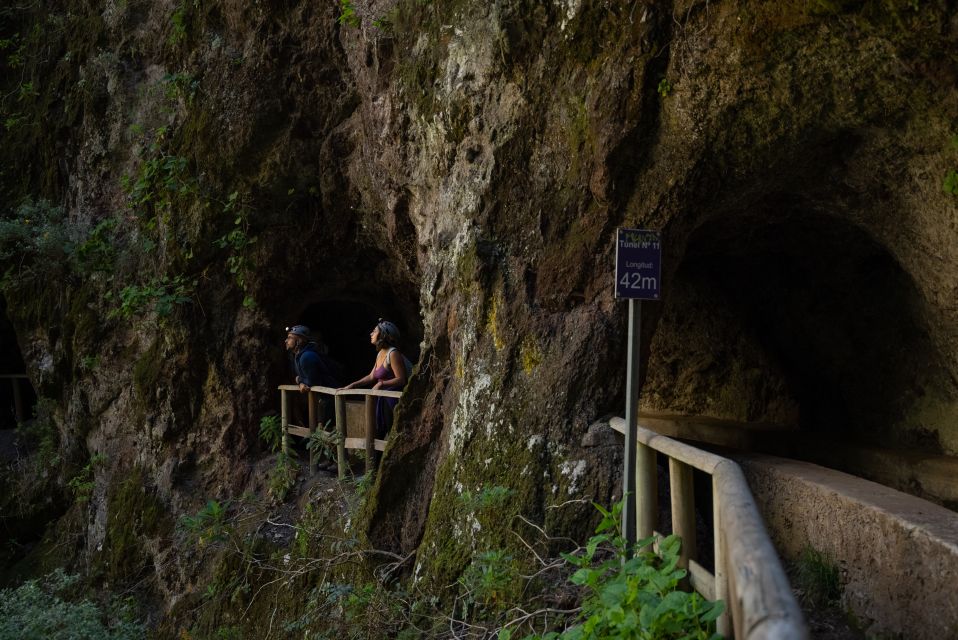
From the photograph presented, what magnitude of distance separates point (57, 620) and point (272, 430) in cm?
290

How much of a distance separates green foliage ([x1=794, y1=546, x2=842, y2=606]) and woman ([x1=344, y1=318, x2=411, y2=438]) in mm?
4872

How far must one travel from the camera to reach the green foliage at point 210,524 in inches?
341

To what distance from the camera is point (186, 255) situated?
1034 centimetres

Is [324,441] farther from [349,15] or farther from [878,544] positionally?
[878,544]

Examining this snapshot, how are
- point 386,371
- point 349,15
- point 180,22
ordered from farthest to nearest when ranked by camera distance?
1. point 180,22
2. point 386,371
3. point 349,15

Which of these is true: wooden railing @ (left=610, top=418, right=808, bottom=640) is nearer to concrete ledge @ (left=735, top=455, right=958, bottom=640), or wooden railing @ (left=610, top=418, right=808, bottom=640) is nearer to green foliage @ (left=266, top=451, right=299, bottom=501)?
concrete ledge @ (left=735, top=455, right=958, bottom=640)

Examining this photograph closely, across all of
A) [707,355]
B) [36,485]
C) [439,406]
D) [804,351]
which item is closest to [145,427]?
[36,485]

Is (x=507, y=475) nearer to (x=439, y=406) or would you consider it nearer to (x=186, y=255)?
(x=439, y=406)

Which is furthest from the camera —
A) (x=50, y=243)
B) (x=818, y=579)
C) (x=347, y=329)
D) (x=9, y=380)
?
(x=9, y=380)

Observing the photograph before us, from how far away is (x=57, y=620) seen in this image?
830cm

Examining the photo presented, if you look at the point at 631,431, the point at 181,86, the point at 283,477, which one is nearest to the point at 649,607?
the point at 631,431

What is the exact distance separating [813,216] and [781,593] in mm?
A: 6619

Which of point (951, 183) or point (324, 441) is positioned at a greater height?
point (951, 183)

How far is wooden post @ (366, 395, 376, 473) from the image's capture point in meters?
8.08
